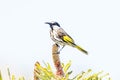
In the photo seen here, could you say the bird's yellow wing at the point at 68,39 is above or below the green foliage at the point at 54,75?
above

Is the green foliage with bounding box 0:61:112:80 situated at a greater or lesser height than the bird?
lesser

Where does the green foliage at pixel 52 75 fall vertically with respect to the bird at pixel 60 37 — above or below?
below

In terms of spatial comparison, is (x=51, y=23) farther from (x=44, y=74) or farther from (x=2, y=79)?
(x=2, y=79)

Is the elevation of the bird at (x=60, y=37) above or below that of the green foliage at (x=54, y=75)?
above

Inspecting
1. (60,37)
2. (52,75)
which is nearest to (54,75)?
(52,75)

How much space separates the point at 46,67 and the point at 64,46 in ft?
1.93

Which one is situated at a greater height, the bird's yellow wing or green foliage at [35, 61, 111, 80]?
the bird's yellow wing

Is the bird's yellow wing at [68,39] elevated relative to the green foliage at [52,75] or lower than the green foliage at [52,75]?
elevated

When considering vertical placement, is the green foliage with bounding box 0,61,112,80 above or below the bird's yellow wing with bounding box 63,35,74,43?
below

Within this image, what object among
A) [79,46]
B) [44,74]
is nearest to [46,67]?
[44,74]

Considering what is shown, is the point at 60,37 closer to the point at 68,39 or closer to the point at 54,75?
the point at 68,39

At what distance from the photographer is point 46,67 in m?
7.40

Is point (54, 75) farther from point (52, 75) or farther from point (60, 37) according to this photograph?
point (60, 37)

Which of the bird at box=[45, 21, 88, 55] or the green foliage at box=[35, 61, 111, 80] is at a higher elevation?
the bird at box=[45, 21, 88, 55]
